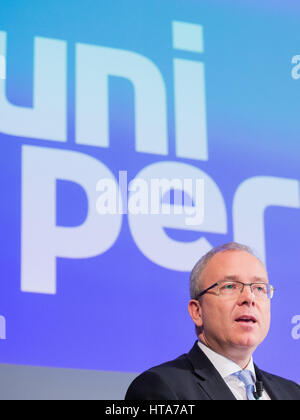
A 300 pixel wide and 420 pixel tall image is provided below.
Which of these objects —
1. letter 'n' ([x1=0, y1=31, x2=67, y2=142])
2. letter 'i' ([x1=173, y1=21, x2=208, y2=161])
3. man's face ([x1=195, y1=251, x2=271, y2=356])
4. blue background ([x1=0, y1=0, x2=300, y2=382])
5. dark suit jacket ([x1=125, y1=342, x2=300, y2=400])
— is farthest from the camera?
letter 'i' ([x1=173, y1=21, x2=208, y2=161])

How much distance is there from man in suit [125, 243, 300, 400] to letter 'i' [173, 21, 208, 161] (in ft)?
3.38

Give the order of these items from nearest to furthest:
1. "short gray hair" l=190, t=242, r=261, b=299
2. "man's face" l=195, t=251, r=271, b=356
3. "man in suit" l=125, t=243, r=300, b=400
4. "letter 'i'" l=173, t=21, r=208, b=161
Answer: "man in suit" l=125, t=243, r=300, b=400, "man's face" l=195, t=251, r=271, b=356, "short gray hair" l=190, t=242, r=261, b=299, "letter 'i'" l=173, t=21, r=208, b=161

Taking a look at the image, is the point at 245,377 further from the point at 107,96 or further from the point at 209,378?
the point at 107,96

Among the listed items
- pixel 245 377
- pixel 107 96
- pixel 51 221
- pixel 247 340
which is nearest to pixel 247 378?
pixel 245 377

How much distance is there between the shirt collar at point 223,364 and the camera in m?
2.53

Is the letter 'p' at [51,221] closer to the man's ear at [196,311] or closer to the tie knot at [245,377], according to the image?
the man's ear at [196,311]

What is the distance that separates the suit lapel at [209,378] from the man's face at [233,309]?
0.07 metres

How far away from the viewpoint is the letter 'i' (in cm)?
361

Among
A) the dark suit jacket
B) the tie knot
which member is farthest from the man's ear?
the tie knot

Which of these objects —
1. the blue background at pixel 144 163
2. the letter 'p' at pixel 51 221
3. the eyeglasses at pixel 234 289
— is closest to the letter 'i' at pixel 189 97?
the blue background at pixel 144 163

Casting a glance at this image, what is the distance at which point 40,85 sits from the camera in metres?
3.48

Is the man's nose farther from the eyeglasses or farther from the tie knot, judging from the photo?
the tie knot
